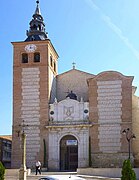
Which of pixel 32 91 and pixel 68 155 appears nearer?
pixel 68 155

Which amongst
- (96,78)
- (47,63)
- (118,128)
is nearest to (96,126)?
(118,128)

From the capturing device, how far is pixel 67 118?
40781 millimetres

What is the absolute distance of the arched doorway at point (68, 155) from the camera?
40938 mm

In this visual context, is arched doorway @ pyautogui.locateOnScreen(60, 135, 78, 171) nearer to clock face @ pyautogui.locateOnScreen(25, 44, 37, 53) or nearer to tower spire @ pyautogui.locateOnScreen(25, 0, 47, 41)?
clock face @ pyautogui.locateOnScreen(25, 44, 37, 53)

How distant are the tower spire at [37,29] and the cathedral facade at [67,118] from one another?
2.72ft

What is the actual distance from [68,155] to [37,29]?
49.2 feet

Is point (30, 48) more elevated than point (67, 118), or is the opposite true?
point (30, 48)

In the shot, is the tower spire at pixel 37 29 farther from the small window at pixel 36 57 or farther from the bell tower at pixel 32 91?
the small window at pixel 36 57

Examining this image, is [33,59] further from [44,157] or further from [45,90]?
[44,157]

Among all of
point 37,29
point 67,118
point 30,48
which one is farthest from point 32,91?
point 37,29

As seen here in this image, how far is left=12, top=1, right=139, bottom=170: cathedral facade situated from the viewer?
39.2 metres

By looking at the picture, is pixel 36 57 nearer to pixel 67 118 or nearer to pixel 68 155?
pixel 67 118

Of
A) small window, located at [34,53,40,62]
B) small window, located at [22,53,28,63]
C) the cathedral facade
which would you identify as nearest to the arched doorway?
the cathedral facade

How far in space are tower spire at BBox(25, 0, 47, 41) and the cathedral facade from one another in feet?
2.72
